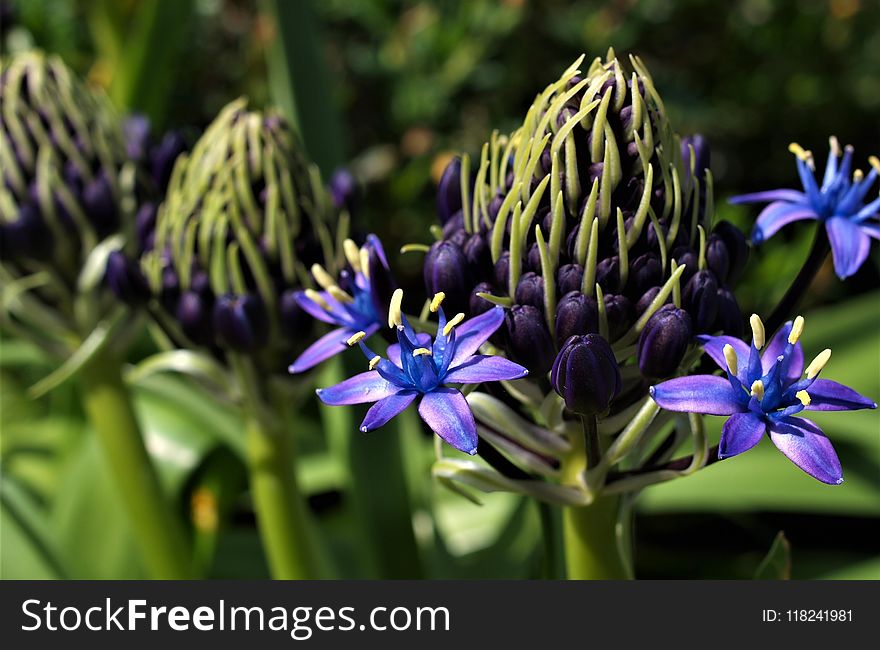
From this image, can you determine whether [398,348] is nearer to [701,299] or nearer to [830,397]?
[701,299]

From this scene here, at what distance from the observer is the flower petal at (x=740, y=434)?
1041 millimetres

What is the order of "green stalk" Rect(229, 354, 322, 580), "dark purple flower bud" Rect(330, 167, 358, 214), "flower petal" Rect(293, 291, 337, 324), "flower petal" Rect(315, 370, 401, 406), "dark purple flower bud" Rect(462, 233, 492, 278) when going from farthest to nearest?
"green stalk" Rect(229, 354, 322, 580), "dark purple flower bud" Rect(330, 167, 358, 214), "flower petal" Rect(293, 291, 337, 324), "dark purple flower bud" Rect(462, 233, 492, 278), "flower petal" Rect(315, 370, 401, 406)

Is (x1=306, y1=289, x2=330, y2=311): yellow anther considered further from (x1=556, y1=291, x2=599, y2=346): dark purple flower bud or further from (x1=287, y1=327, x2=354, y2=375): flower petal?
(x1=556, y1=291, x2=599, y2=346): dark purple flower bud

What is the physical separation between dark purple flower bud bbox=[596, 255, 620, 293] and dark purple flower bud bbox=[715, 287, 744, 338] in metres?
0.13

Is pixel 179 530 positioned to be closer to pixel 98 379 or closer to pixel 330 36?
pixel 98 379

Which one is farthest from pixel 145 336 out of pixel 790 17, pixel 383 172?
pixel 790 17

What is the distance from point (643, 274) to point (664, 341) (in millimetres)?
92

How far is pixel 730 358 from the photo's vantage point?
1.08m

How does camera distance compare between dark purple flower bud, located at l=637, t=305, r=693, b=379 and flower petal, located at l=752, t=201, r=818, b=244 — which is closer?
dark purple flower bud, located at l=637, t=305, r=693, b=379

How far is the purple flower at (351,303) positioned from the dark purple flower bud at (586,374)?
300 mm

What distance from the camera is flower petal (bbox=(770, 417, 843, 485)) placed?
1055 mm

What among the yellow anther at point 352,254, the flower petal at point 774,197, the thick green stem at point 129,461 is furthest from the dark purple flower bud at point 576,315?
the thick green stem at point 129,461

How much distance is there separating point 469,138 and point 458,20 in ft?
1.62

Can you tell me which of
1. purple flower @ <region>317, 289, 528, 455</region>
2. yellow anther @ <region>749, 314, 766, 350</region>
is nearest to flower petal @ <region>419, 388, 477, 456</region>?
A: purple flower @ <region>317, 289, 528, 455</region>
